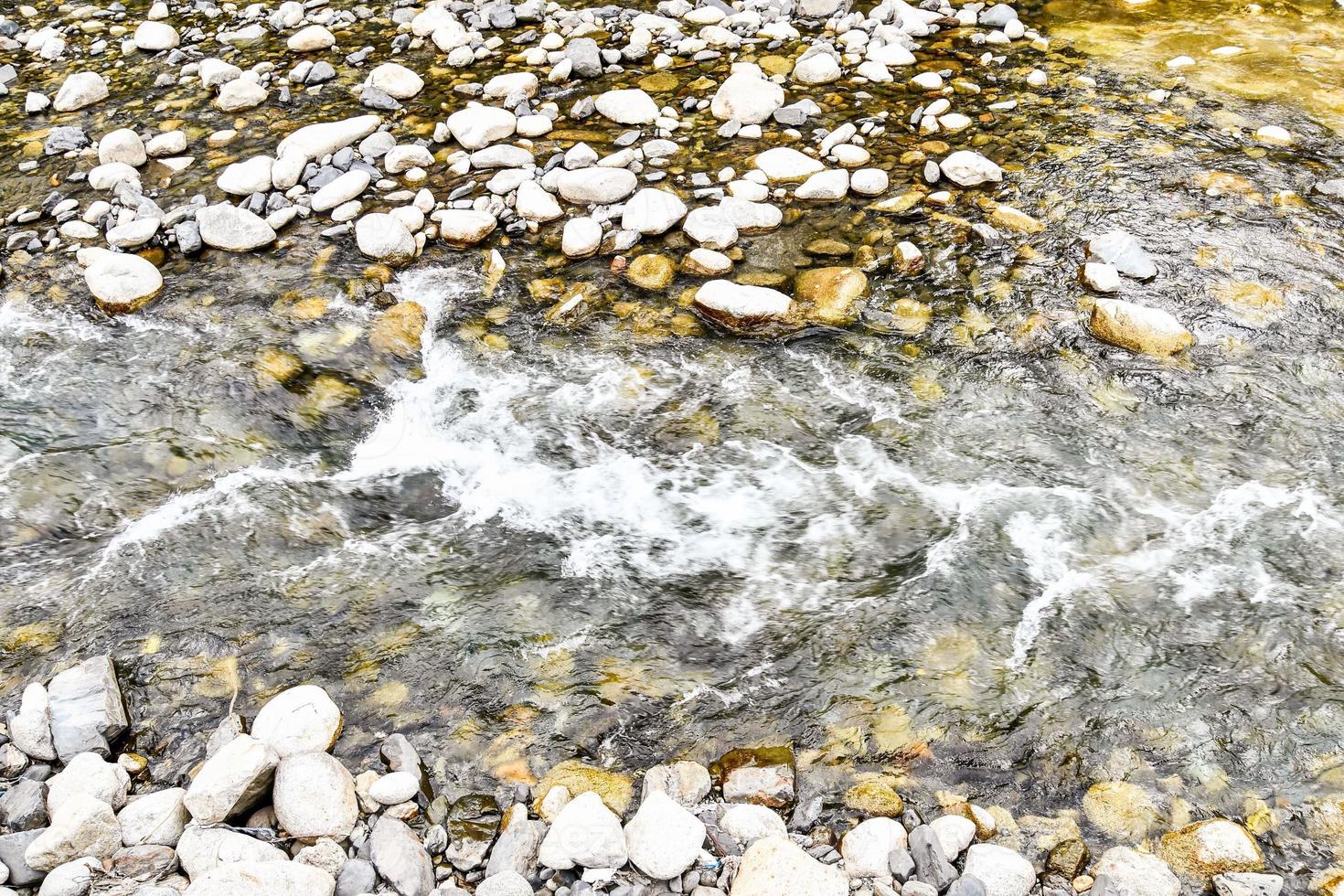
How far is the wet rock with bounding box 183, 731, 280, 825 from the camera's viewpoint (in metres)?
2.95

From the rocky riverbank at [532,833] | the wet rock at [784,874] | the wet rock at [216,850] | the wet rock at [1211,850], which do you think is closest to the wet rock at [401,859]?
the rocky riverbank at [532,833]

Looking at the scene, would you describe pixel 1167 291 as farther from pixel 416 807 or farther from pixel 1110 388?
pixel 416 807

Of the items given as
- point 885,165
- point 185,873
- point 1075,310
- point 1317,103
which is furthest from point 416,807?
point 1317,103

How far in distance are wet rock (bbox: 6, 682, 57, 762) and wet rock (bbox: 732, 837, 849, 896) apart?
256 cm

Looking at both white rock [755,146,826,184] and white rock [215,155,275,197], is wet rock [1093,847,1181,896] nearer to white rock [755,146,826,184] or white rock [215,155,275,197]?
white rock [755,146,826,184]

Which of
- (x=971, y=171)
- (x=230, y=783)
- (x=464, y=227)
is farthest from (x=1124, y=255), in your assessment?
(x=230, y=783)

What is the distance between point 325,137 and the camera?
6.45 m

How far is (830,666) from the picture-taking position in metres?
3.59

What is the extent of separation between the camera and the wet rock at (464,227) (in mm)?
5691

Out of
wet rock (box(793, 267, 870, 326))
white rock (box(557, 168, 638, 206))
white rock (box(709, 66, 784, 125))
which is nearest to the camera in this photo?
wet rock (box(793, 267, 870, 326))

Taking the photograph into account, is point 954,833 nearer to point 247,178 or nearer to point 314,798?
point 314,798

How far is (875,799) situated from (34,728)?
310cm

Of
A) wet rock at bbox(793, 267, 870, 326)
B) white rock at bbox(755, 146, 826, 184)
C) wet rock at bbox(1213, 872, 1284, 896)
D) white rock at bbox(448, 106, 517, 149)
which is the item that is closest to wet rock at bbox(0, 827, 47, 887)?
wet rock at bbox(1213, 872, 1284, 896)

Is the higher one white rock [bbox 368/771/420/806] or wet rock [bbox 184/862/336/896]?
wet rock [bbox 184/862/336/896]
